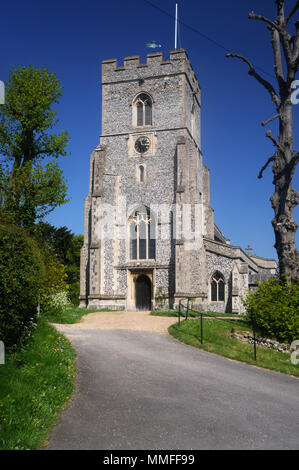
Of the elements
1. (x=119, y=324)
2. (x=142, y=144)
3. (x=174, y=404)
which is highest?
(x=142, y=144)

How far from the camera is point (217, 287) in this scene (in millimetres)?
25359

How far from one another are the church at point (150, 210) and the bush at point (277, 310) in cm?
998

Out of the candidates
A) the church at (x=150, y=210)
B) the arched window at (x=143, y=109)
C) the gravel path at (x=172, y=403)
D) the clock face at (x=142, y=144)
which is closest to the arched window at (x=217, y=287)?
the church at (x=150, y=210)

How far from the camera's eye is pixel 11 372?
6.64m

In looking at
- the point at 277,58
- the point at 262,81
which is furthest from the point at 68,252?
the point at 277,58

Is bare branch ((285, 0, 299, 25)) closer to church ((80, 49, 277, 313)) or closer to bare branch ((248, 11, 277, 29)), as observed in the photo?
bare branch ((248, 11, 277, 29))

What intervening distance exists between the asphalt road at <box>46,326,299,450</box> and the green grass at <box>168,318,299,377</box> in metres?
0.47

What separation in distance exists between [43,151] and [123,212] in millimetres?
11745

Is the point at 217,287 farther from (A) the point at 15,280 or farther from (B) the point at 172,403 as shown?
(A) the point at 15,280

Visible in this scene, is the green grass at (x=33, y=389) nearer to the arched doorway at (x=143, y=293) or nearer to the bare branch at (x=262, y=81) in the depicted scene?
the bare branch at (x=262, y=81)

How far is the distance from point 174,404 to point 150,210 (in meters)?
19.5

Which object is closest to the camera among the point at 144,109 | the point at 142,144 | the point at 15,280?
the point at 15,280
